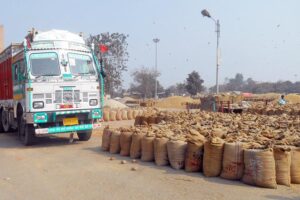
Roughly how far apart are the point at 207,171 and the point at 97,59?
6305mm

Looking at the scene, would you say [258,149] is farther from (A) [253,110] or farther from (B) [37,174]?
(A) [253,110]

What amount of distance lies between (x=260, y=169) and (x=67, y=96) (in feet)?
21.9

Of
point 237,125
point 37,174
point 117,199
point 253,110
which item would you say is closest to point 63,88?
point 37,174

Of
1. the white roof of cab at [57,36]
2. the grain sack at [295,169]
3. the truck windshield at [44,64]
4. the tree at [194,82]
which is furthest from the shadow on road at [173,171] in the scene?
the tree at [194,82]

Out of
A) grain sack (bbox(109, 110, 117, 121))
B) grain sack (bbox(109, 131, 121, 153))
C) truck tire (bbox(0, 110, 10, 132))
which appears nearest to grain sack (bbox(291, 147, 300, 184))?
grain sack (bbox(109, 131, 121, 153))

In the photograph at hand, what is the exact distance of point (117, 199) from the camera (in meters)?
6.02

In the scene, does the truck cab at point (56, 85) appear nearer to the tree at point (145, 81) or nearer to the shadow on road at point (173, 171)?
the shadow on road at point (173, 171)

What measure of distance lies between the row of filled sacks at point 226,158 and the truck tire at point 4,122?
772 centimetres

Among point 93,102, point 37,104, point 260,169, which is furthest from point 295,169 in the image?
point 37,104

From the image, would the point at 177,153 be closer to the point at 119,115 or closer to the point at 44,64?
the point at 44,64

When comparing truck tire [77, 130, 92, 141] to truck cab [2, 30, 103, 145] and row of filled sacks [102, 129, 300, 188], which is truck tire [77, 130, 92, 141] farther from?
row of filled sacks [102, 129, 300, 188]

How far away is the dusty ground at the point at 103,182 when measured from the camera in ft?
20.3

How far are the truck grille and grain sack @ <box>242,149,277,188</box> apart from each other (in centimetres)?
629

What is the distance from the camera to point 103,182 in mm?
7125
